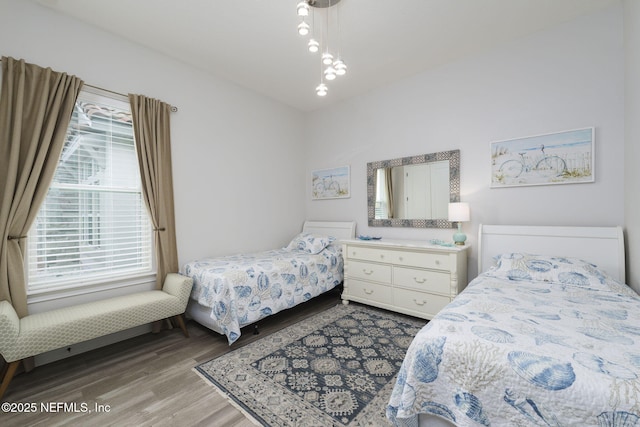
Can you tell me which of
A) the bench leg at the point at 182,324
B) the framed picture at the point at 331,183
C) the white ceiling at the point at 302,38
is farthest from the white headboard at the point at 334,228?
the bench leg at the point at 182,324

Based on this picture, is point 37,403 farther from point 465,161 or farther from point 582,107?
point 582,107

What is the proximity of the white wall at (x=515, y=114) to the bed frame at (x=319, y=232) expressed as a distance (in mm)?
206

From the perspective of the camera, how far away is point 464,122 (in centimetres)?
308

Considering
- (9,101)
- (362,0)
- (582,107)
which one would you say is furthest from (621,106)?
(9,101)

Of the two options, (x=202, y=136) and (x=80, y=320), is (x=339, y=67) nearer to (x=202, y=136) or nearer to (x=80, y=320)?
(x=202, y=136)

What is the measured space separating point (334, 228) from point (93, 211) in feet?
9.33

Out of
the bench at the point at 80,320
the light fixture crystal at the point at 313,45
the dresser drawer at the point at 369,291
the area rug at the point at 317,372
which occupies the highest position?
the light fixture crystal at the point at 313,45

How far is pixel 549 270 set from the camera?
2.15 meters

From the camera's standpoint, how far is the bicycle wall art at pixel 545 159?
243cm

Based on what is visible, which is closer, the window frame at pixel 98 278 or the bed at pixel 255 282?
the window frame at pixel 98 278

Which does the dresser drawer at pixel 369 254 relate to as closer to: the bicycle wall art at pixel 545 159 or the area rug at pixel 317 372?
the area rug at pixel 317 372

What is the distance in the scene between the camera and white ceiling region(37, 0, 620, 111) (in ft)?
7.38

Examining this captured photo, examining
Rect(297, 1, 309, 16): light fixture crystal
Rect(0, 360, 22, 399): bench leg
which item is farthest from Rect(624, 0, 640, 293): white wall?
Rect(0, 360, 22, 399): bench leg

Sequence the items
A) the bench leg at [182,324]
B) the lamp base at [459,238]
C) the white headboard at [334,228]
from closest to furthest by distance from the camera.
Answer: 1. the bench leg at [182,324]
2. the lamp base at [459,238]
3. the white headboard at [334,228]
